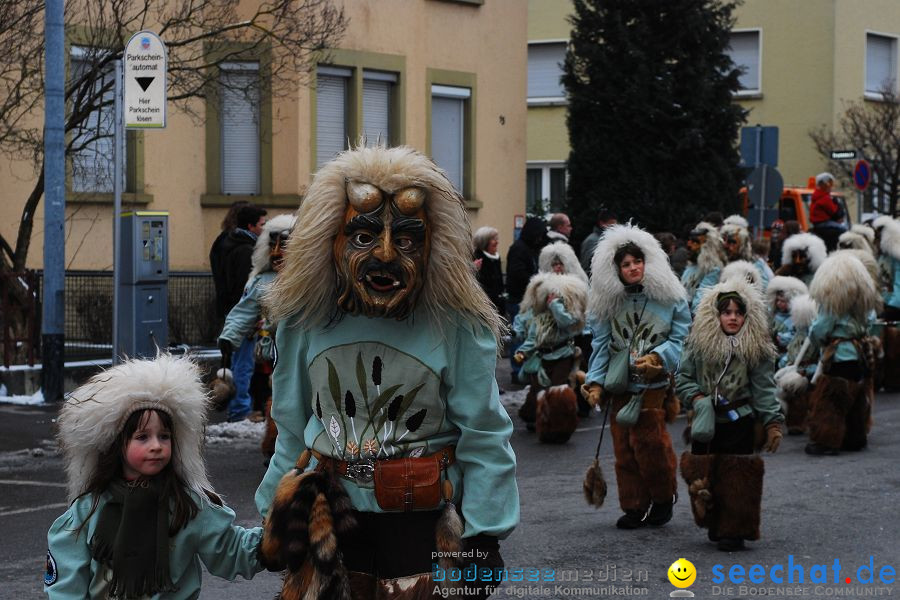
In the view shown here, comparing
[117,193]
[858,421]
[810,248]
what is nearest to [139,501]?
[117,193]

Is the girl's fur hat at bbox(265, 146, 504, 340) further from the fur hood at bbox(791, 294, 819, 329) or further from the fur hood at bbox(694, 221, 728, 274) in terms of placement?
the fur hood at bbox(694, 221, 728, 274)

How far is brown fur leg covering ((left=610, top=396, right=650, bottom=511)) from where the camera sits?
28.0 ft

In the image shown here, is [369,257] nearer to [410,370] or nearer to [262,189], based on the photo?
[410,370]

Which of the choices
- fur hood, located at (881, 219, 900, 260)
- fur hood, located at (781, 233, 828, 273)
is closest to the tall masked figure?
fur hood, located at (781, 233, 828, 273)

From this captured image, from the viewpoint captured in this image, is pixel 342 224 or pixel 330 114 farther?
pixel 330 114

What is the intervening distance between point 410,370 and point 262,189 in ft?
52.5

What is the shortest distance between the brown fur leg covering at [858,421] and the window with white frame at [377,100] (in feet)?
35.3

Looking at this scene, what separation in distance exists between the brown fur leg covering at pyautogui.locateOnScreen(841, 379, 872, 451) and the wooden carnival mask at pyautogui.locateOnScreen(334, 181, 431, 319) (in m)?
8.01

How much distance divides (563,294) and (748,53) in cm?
2599

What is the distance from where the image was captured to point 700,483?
796 cm

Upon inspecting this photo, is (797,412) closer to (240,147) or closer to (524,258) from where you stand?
(524,258)

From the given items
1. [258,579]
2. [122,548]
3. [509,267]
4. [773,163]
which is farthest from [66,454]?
[773,163]

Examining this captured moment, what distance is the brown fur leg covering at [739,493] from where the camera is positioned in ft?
26.0

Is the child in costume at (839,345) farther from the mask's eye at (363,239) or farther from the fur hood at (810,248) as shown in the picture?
the mask's eye at (363,239)
